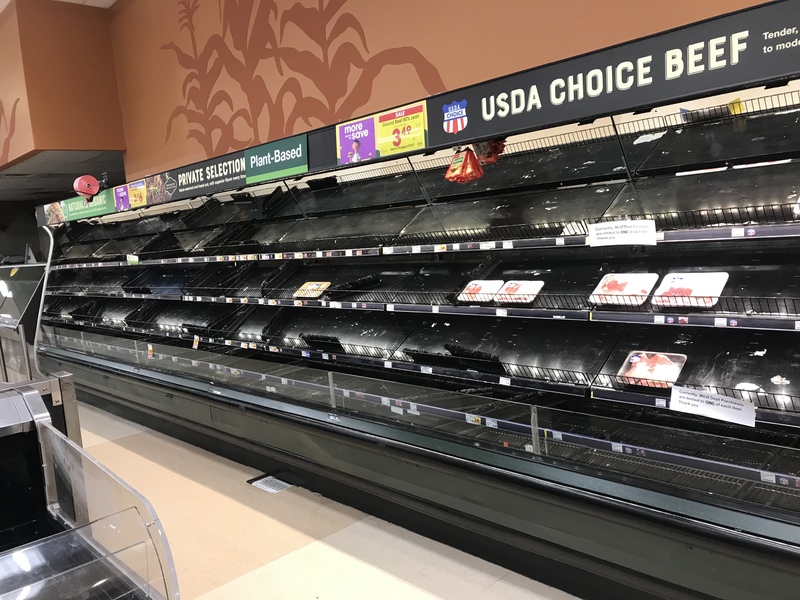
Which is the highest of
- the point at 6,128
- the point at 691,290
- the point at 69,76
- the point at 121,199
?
the point at 69,76

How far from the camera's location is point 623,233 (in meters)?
2.44

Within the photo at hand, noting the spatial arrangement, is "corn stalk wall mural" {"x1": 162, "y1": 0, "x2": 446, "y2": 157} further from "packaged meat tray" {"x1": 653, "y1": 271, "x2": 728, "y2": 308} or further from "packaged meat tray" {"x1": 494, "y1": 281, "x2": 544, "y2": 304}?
"packaged meat tray" {"x1": 653, "y1": 271, "x2": 728, "y2": 308}

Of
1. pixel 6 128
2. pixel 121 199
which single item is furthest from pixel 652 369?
pixel 6 128

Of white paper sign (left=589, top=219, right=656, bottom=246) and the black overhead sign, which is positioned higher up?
the black overhead sign

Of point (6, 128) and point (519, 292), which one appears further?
point (6, 128)

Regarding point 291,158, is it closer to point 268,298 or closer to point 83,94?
point 268,298

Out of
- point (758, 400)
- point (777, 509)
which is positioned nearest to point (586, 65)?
point (758, 400)

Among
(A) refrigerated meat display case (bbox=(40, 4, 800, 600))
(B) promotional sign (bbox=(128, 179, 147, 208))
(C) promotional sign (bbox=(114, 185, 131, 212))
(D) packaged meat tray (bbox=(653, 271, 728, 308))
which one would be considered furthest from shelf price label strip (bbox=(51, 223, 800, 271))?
(C) promotional sign (bbox=(114, 185, 131, 212))

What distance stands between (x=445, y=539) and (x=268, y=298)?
6.93ft

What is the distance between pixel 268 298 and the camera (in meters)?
4.30

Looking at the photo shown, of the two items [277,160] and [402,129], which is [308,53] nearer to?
[277,160]

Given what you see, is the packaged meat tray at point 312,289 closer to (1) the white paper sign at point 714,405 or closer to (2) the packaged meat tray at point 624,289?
(2) the packaged meat tray at point 624,289

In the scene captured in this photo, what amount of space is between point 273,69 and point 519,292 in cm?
345

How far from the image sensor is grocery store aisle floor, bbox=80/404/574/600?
2.73 m
